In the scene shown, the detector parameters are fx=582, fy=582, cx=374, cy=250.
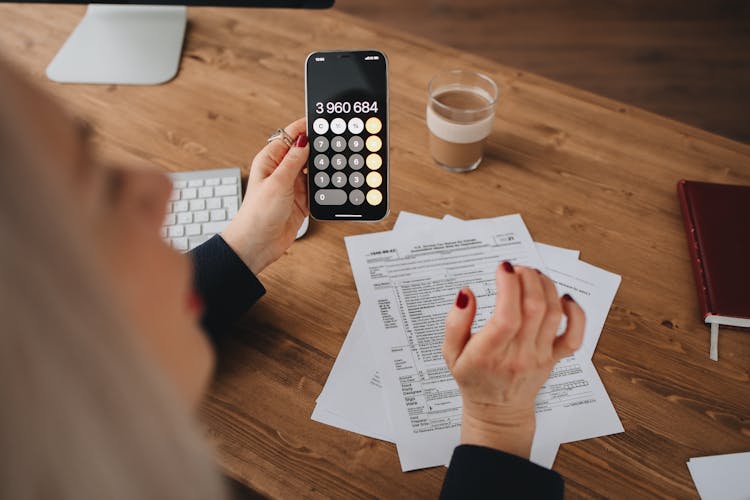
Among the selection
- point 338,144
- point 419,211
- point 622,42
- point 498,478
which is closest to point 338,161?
point 338,144

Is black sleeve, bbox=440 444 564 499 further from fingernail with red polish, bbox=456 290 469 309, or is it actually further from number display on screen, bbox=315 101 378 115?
number display on screen, bbox=315 101 378 115

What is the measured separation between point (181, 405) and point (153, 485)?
0.16 ft

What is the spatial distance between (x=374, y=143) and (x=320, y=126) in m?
0.07

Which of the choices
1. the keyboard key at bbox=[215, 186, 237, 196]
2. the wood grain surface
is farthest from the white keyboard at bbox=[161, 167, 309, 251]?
the wood grain surface

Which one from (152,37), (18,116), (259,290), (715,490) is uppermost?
(18,116)

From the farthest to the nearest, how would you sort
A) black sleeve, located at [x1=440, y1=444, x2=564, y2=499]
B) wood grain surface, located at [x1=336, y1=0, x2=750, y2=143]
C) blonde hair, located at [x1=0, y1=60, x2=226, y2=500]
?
1. wood grain surface, located at [x1=336, y1=0, x2=750, y2=143]
2. black sleeve, located at [x1=440, y1=444, x2=564, y2=499]
3. blonde hair, located at [x1=0, y1=60, x2=226, y2=500]

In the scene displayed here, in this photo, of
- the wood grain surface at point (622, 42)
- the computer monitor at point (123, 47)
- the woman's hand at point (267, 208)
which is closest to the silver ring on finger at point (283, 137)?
the woman's hand at point (267, 208)

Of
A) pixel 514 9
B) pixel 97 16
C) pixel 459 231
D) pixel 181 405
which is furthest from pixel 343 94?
pixel 514 9

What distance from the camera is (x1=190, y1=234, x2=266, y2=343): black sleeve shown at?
0.67m

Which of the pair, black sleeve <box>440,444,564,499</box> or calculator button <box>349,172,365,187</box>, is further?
calculator button <box>349,172,365,187</box>

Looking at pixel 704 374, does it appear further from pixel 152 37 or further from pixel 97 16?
pixel 97 16

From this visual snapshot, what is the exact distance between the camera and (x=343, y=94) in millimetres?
721

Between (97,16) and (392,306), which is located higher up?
(97,16)

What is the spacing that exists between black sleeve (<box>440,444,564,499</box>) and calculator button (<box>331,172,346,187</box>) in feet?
1.17
